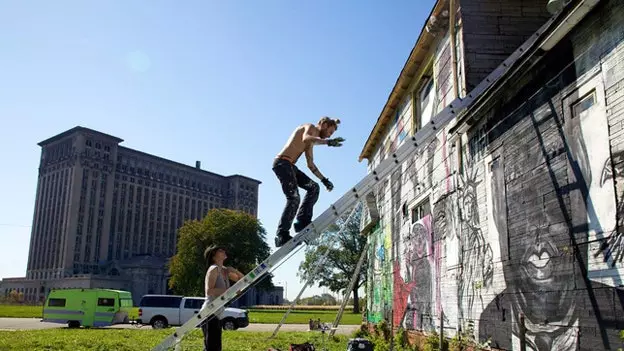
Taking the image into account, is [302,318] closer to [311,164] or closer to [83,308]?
[83,308]

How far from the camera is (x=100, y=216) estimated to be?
97.1m

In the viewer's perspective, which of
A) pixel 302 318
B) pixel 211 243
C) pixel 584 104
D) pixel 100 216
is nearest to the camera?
pixel 584 104

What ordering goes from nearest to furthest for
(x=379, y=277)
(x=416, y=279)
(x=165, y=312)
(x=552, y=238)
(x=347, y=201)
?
(x=552, y=238)
(x=347, y=201)
(x=416, y=279)
(x=379, y=277)
(x=165, y=312)

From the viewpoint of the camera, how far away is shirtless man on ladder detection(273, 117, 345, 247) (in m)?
6.60

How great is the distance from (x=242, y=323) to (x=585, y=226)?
23929mm

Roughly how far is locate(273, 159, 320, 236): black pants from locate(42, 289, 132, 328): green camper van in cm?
2393

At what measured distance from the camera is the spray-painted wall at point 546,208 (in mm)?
4480

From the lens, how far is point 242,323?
26.6 meters

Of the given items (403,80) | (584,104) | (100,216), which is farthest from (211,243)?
(584,104)

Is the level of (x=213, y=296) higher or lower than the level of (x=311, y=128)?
lower

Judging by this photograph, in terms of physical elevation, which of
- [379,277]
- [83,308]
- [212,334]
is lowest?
[83,308]

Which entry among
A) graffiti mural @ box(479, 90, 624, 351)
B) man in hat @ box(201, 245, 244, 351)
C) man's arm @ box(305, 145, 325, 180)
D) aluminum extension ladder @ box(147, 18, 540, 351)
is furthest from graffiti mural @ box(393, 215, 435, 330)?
man in hat @ box(201, 245, 244, 351)

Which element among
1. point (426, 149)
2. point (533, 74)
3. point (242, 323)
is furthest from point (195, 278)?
point (533, 74)

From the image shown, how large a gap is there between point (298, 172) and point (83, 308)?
24.4 metres
